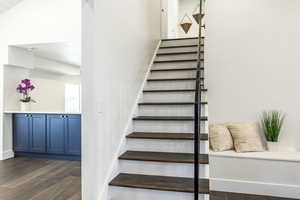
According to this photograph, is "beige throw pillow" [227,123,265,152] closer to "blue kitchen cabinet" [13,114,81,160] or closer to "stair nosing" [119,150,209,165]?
"stair nosing" [119,150,209,165]

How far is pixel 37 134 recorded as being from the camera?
4.11 metres

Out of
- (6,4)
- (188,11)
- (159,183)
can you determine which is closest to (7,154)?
(6,4)

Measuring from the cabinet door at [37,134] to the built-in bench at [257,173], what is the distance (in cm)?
315

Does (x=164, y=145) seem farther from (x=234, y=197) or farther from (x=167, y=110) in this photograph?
(x=234, y=197)

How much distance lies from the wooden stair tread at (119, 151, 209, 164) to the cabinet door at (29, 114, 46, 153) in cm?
238

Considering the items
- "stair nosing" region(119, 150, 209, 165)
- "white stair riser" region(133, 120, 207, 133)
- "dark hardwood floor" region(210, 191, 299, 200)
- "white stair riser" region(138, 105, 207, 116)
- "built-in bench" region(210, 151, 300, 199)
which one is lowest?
"dark hardwood floor" region(210, 191, 299, 200)

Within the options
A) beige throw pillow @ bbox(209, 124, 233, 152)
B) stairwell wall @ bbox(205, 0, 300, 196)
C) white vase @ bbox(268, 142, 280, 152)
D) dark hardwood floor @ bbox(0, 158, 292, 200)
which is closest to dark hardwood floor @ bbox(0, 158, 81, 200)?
dark hardwood floor @ bbox(0, 158, 292, 200)

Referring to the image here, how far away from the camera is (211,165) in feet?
9.23

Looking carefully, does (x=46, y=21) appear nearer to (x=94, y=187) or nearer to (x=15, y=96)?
(x=15, y=96)

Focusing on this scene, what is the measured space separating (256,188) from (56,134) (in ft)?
11.2

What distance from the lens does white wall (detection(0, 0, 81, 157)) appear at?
386 centimetres

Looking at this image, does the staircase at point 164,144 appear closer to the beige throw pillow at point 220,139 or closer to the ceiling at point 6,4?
the beige throw pillow at point 220,139

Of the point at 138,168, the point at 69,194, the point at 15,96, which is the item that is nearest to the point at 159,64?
the point at 138,168

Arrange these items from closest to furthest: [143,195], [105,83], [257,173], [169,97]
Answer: [143,195]
[105,83]
[257,173]
[169,97]
